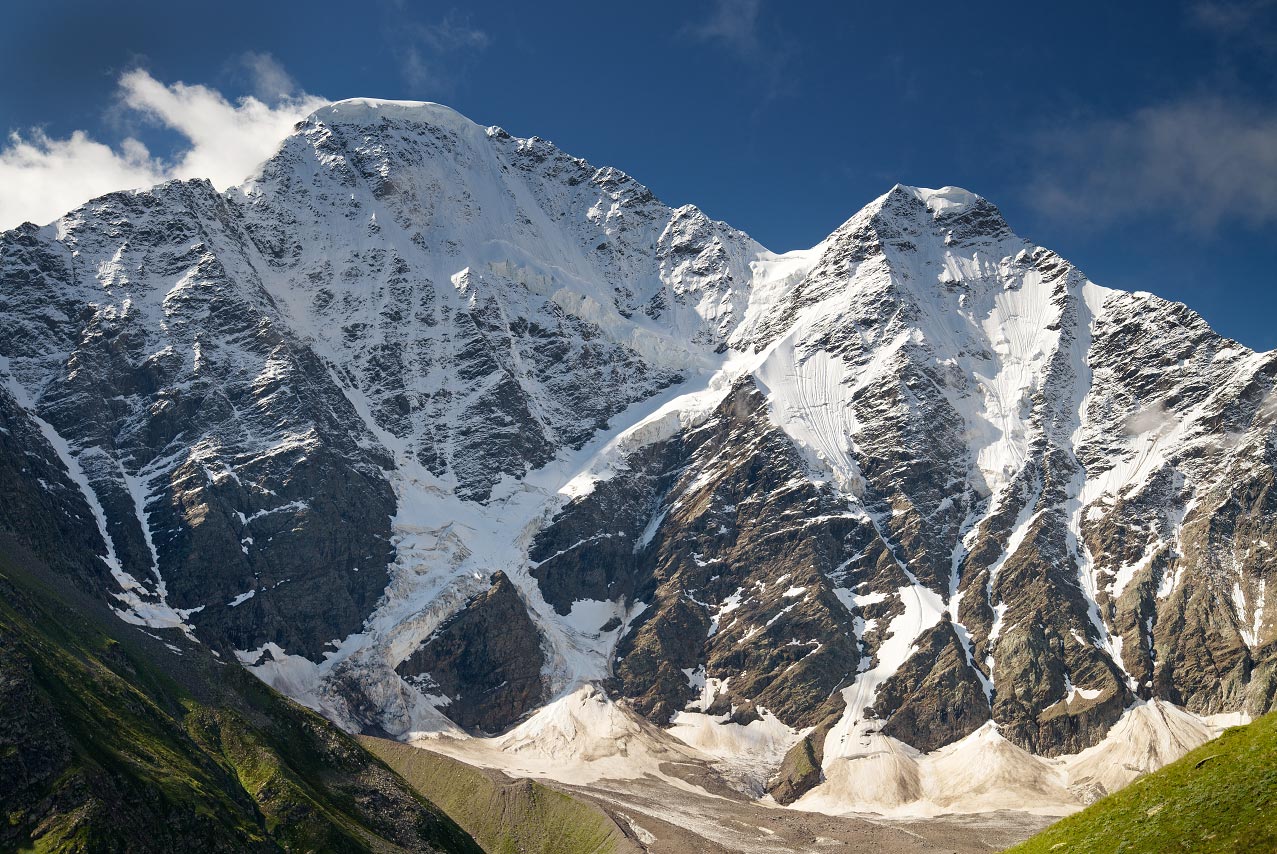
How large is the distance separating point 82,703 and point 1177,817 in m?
112

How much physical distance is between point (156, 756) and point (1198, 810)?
356ft

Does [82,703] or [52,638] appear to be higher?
[52,638]

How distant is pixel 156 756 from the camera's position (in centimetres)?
12625

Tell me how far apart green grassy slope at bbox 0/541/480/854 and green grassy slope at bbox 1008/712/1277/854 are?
85432 millimetres

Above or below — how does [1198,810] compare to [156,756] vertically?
below

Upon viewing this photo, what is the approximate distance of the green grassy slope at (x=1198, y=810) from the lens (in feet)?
165

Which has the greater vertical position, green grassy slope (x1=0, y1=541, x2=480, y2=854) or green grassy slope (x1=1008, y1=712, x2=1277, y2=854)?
green grassy slope (x1=0, y1=541, x2=480, y2=854)

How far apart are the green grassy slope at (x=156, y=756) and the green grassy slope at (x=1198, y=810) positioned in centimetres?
8543

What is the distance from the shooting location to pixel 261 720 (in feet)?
527

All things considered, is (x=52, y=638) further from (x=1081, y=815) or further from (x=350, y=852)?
(x=1081, y=815)

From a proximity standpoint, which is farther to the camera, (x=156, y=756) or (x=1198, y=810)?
(x=156, y=756)

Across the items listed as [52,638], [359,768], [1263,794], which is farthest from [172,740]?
[1263,794]

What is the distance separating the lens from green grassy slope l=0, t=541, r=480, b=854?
107 m

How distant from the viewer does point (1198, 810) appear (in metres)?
53.0
